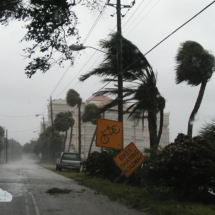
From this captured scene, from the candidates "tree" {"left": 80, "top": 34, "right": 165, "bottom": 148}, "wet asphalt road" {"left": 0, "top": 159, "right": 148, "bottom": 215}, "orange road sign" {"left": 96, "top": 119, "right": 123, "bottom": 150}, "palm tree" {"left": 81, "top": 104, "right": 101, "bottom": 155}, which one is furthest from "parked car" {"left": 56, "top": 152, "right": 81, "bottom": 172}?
"orange road sign" {"left": 96, "top": 119, "right": 123, "bottom": 150}

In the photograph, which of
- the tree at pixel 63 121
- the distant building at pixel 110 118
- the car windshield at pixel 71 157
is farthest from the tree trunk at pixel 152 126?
the tree at pixel 63 121

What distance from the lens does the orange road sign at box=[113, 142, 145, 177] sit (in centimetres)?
897

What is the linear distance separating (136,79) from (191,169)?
24.1 ft

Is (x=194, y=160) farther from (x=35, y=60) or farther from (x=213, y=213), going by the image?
(x=35, y=60)

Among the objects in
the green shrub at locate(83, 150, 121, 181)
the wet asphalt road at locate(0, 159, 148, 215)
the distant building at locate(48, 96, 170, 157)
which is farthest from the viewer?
the distant building at locate(48, 96, 170, 157)

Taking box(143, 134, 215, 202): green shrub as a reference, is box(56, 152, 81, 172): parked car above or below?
below

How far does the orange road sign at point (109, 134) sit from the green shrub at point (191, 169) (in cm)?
158

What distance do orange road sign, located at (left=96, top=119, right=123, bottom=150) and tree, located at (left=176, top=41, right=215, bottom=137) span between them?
221 inches

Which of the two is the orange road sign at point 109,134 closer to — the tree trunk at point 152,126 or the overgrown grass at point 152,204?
the overgrown grass at point 152,204

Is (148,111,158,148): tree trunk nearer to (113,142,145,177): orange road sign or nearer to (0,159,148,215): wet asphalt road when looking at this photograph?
(0,159,148,215): wet asphalt road

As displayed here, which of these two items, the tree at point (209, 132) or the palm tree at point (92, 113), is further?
the palm tree at point (92, 113)

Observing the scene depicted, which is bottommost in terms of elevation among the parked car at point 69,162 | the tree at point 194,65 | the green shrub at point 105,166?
the parked car at point 69,162

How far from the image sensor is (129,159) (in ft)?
29.7

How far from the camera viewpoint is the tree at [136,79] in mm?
13836
